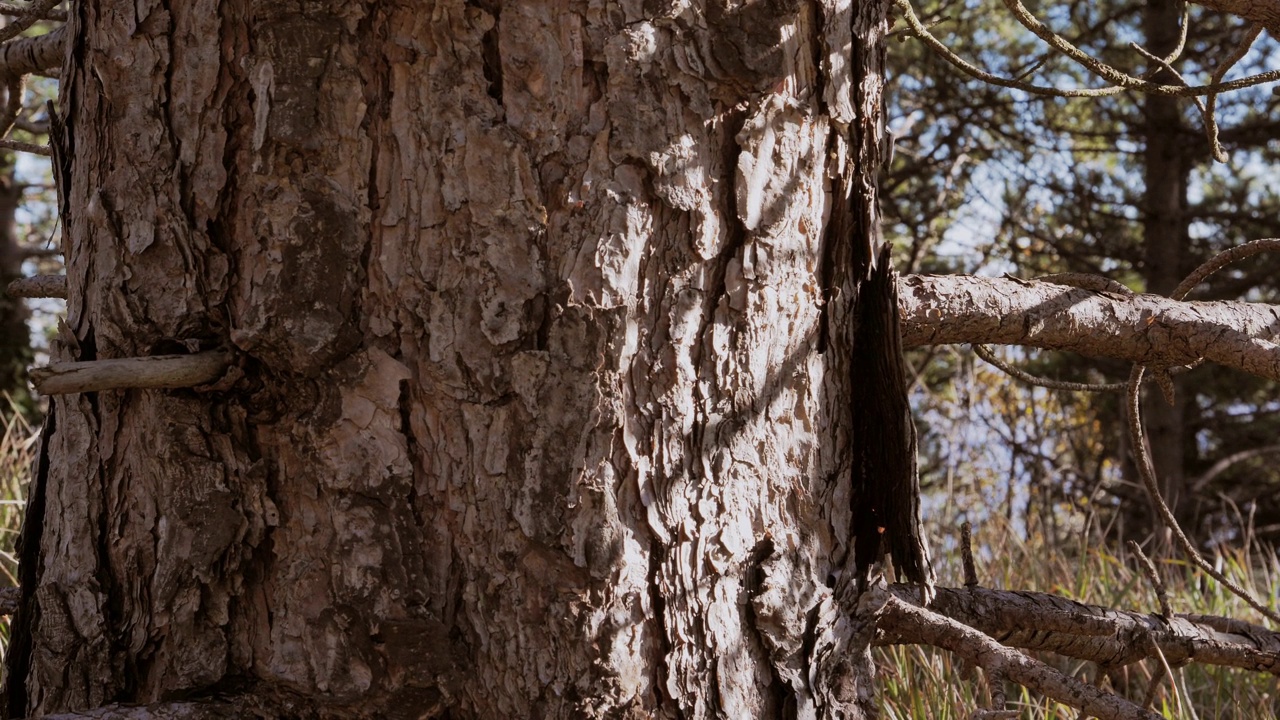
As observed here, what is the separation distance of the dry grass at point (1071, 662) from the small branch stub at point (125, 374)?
2075 millimetres

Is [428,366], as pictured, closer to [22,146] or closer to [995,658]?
[995,658]

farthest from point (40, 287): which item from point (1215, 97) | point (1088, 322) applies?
point (1215, 97)

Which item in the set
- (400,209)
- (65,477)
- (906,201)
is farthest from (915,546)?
(906,201)

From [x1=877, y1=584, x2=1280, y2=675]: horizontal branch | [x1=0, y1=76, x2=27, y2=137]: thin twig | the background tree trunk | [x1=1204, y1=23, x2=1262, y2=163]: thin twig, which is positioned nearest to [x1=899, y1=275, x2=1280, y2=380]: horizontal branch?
[x1=1204, y1=23, x2=1262, y2=163]: thin twig

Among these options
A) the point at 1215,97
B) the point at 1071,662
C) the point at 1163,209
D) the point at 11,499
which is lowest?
the point at 1071,662

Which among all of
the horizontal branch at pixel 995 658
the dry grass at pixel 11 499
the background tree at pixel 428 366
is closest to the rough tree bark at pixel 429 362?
the background tree at pixel 428 366

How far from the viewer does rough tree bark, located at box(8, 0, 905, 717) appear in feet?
4.09

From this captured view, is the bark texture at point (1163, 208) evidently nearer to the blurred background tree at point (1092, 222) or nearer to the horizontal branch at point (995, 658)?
the blurred background tree at point (1092, 222)

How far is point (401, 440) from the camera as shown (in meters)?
1.27

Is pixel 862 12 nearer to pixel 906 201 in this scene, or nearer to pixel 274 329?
pixel 274 329

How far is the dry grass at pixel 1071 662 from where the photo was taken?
288cm

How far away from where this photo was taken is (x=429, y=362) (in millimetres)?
1260

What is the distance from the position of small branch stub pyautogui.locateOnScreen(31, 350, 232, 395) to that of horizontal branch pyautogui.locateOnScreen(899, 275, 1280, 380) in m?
1.09

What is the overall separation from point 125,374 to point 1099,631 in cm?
164
